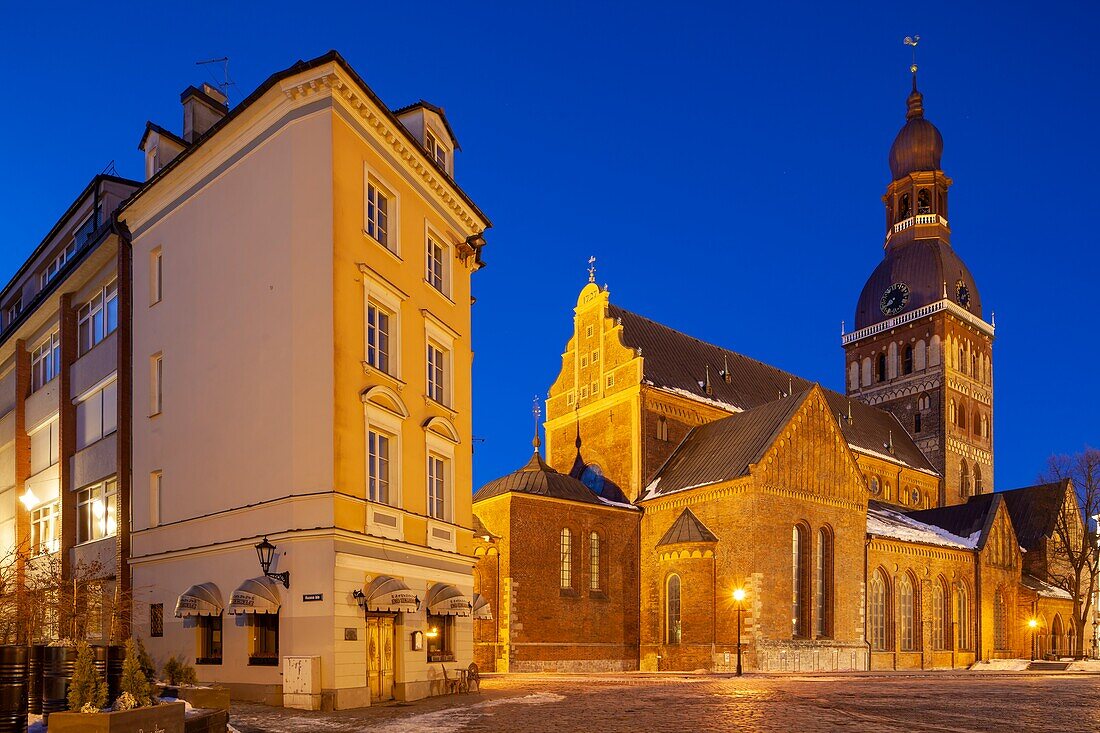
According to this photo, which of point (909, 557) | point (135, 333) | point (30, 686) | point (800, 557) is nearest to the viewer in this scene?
point (30, 686)

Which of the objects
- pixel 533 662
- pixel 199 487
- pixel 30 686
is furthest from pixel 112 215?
pixel 533 662

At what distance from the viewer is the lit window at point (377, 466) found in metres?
23.1

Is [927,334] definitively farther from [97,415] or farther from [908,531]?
[97,415]

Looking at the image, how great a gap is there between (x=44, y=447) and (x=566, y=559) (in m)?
23.0

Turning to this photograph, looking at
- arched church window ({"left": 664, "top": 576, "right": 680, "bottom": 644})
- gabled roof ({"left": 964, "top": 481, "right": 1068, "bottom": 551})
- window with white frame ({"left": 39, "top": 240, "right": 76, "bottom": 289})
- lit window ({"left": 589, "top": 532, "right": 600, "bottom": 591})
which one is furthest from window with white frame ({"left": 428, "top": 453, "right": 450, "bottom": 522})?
gabled roof ({"left": 964, "top": 481, "right": 1068, "bottom": 551})

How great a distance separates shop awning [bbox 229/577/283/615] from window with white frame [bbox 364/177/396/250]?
338 inches

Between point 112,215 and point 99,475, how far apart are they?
7758 millimetres

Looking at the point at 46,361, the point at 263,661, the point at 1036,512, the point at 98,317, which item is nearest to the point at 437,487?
the point at 263,661

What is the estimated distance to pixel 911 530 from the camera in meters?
55.5

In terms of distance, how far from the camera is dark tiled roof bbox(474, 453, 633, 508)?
1809 inches

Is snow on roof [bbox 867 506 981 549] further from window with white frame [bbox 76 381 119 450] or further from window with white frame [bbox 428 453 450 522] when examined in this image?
window with white frame [bbox 76 381 119 450]

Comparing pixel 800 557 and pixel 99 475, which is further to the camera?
pixel 800 557

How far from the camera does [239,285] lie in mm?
24359

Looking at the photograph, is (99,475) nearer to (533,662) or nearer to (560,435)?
(533,662)
